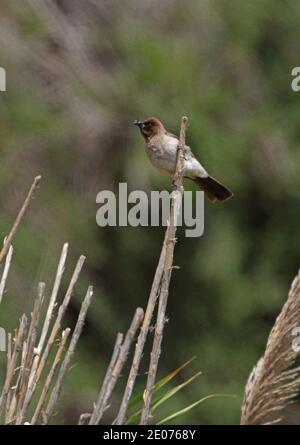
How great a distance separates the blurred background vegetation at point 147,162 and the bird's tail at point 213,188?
214 cm

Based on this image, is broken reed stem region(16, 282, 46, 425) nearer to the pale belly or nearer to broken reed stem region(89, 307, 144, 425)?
broken reed stem region(89, 307, 144, 425)

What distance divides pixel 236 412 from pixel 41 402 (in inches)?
206

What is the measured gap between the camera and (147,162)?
7.26 meters

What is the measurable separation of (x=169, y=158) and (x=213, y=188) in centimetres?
31

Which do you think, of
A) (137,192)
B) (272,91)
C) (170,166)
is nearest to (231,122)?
(272,91)

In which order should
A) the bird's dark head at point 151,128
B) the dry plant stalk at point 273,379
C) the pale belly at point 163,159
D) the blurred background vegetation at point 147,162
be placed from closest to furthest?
the dry plant stalk at point 273,379
the pale belly at point 163,159
the bird's dark head at point 151,128
the blurred background vegetation at point 147,162

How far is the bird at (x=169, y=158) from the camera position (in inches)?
183

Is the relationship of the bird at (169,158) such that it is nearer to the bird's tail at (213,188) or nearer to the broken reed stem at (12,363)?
the bird's tail at (213,188)

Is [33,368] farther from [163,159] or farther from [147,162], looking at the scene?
[147,162]

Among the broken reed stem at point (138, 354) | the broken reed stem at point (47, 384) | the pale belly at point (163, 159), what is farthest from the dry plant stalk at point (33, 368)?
the pale belly at point (163, 159)

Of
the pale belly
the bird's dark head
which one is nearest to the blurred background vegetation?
the bird's dark head

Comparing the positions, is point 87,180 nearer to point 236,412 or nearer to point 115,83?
point 115,83


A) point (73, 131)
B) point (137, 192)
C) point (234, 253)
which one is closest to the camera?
point (137, 192)

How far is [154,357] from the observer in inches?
110
